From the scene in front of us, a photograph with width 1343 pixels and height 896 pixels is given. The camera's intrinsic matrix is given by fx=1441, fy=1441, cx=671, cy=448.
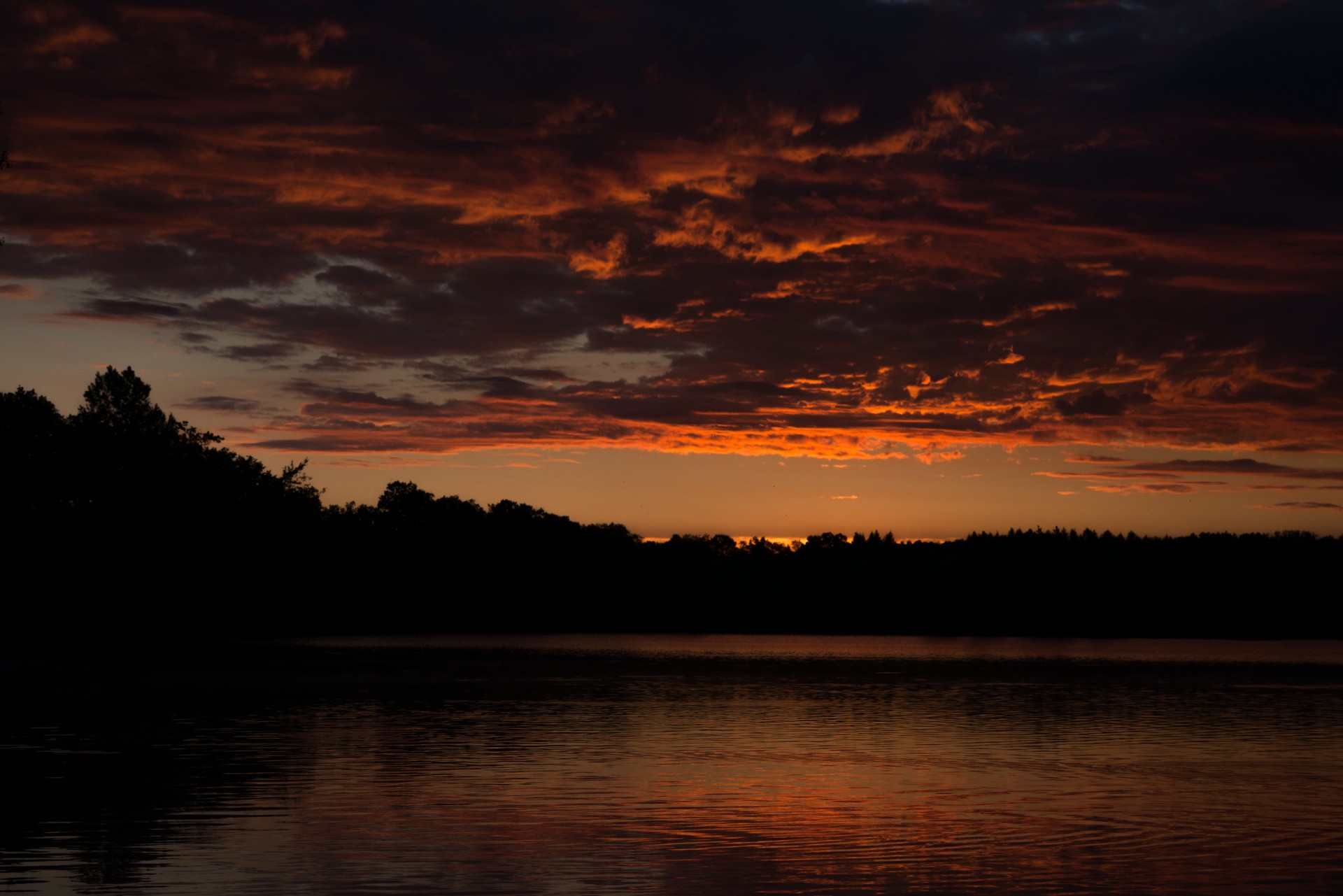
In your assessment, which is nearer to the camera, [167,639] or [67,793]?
[67,793]

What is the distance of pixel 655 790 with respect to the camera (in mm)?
30922

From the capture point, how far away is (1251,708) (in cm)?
6100

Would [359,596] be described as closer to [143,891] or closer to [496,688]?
[496,688]

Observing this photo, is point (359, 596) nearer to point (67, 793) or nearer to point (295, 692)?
point (295, 692)

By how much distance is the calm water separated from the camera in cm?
2147

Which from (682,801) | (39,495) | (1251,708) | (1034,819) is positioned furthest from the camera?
(39,495)

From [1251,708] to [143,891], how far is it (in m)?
52.5

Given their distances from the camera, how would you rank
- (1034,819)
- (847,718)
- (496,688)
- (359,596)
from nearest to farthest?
(1034,819) < (847,718) < (496,688) < (359,596)

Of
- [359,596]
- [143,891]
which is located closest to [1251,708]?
[143,891]

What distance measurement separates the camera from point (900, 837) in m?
25.2

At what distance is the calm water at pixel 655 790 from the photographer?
2147 cm

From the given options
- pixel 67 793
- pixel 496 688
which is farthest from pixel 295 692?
pixel 67 793

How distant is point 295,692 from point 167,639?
264 feet

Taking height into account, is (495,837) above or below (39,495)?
below
